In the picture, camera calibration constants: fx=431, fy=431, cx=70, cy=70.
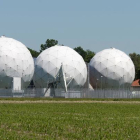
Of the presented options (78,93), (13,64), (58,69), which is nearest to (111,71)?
(58,69)

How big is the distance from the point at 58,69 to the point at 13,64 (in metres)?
13.2

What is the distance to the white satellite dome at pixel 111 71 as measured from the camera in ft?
324

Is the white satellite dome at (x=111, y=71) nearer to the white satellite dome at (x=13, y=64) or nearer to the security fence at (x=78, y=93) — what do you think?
the security fence at (x=78, y=93)

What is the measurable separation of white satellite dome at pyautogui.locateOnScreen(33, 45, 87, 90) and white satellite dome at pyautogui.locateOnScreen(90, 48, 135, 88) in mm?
7603

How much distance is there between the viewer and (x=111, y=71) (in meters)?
98.4

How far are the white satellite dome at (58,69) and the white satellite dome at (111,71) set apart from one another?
7.60m

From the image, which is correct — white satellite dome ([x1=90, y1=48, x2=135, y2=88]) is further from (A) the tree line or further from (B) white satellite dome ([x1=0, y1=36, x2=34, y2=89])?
(A) the tree line

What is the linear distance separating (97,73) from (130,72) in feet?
26.4

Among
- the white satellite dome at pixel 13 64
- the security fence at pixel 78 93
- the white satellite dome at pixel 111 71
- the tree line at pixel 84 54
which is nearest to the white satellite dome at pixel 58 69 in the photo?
the security fence at pixel 78 93

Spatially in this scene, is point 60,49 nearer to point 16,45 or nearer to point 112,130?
point 16,45

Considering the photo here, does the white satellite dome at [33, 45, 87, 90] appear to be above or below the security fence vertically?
above

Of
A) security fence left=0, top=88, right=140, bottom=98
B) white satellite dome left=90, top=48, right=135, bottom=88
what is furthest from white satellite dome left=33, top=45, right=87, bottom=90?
white satellite dome left=90, top=48, right=135, bottom=88

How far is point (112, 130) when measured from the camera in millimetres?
18844

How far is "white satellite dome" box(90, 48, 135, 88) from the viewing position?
3885 inches
